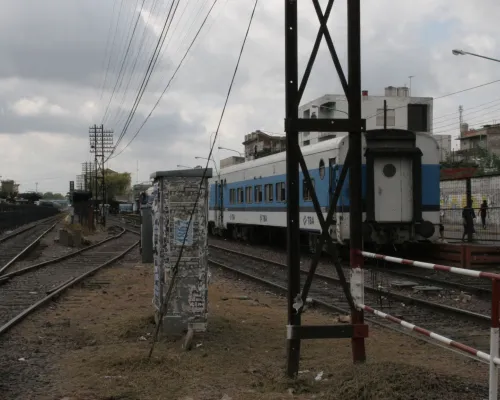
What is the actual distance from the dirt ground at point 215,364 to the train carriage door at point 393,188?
6.73 meters

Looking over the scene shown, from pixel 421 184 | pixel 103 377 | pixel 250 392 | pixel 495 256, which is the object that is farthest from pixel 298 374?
pixel 495 256

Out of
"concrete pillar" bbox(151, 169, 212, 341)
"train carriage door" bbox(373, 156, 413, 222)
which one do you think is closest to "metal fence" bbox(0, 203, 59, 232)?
"train carriage door" bbox(373, 156, 413, 222)

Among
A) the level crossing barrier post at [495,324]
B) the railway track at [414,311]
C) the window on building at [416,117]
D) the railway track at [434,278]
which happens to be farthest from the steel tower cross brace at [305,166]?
the window on building at [416,117]

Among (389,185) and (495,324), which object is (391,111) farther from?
(495,324)

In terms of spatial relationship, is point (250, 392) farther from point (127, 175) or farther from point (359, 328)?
point (127, 175)

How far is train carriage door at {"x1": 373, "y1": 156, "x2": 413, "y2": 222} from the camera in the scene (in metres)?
15.7

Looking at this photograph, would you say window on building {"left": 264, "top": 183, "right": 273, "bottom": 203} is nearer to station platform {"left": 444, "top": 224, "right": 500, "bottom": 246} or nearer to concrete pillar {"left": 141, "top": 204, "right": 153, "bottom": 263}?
concrete pillar {"left": 141, "top": 204, "right": 153, "bottom": 263}

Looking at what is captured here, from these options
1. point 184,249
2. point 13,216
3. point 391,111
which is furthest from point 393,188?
point 391,111

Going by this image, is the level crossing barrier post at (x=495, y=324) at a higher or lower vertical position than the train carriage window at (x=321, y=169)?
lower

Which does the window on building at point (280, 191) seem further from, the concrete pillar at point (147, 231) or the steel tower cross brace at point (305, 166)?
the steel tower cross brace at point (305, 166)

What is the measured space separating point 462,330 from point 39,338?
5.88 m

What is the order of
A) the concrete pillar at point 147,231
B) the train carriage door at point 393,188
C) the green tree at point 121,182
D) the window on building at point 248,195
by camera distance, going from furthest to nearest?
1. the green tree at point 121,182
2. the window on building at point 248,195
3. the train carriage door at point 393,188
4. the concrete pillar at point 147,231

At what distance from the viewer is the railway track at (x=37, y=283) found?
33.6 feet

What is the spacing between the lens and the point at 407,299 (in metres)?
10.6
